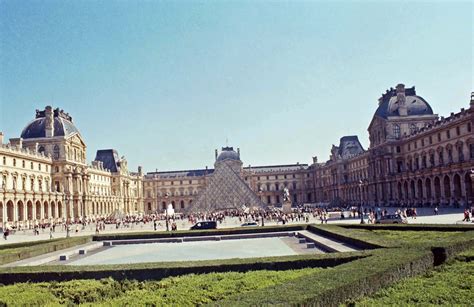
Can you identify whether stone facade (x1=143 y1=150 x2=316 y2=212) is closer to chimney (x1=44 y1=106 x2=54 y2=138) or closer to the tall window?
the tall window

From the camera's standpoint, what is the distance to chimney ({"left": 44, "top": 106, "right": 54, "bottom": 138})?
6538 cm

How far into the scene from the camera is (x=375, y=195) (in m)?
66.6

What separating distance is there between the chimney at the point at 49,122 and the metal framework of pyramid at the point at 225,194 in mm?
24326

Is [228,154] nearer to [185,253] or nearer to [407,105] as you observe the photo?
[407,105]

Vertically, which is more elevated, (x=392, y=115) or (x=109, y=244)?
(x=392, y=115)

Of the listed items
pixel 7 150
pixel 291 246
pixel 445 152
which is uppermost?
pixel 7 150

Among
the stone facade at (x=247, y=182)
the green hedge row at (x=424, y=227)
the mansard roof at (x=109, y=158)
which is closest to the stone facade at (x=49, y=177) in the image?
the mansard roof at (x=109, y=158)

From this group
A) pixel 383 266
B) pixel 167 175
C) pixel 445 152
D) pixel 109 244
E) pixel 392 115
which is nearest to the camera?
pixel 383 266

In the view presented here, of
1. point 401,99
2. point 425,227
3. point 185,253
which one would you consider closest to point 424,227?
point 425,227

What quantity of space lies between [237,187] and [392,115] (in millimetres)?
26412

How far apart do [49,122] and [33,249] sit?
168ft

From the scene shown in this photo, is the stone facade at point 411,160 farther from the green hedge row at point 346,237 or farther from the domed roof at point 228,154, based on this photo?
the domed roof at point 228,154

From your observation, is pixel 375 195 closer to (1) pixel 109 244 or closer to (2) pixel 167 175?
(1) pixel 109 244

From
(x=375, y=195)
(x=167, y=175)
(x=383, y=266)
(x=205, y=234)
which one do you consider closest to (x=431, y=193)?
(x=375, y=195)
